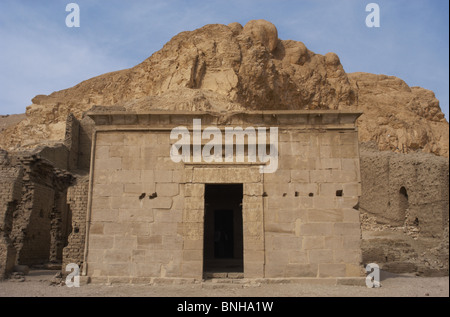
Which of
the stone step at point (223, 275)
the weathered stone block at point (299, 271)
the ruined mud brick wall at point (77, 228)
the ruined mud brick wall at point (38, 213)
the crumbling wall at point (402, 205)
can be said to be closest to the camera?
the weathered stone block at point (299, 271)

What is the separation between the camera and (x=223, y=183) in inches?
368

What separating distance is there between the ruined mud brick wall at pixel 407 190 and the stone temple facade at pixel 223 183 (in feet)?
34.1

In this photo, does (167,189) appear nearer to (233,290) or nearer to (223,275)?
(223,275)

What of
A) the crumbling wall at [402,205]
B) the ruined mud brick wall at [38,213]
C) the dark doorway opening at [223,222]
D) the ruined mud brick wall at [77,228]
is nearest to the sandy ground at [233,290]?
the ruined mud brick wall at [77,228]

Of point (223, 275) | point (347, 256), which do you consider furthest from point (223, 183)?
point (347, 256)

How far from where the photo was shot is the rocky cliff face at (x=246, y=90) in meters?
35.7

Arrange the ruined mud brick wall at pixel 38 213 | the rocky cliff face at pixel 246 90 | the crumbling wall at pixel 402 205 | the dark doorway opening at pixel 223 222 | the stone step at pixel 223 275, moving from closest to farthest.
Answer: the stone step at pixel 223 275 → the ruined mud brick wall at pixel 38 213 → the dark doorway opening at pixel 223 222 → the crumbling wall at pixel 402 205 → the rocky cliff face at pixel 246 90

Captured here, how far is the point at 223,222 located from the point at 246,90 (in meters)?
23.5

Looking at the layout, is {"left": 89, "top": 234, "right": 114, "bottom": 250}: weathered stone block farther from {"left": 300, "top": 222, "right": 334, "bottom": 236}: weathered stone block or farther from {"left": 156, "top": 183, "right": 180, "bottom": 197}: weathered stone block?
{"left": 300, "top": 222, "right": 334, "bottom": 236}: weathered stone block

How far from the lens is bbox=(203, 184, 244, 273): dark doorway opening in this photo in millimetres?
14742

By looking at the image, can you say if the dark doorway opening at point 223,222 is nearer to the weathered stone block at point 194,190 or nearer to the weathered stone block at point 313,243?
the weathered stone block at point 194,190

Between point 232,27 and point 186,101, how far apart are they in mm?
14543

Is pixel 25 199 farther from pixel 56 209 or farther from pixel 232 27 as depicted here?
pixel 232 27

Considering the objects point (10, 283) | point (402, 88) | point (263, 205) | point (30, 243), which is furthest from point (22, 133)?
point (402, 88)
